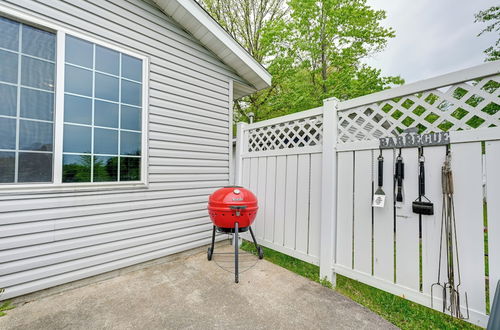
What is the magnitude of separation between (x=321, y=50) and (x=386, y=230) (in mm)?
7301

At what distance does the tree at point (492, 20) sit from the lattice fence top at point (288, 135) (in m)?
8.95

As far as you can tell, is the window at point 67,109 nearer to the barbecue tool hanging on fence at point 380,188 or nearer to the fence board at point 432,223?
the barbecue tool hanging on fence at point 380,188

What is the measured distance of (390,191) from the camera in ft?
6.48

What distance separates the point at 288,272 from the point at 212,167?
1977 mm

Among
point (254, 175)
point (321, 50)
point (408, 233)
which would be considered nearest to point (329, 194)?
point (408, 233)

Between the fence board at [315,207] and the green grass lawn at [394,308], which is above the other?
the fence board at [315,207]

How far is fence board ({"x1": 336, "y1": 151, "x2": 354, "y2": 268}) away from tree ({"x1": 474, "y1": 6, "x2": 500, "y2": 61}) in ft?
30.4

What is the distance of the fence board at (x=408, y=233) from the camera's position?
183cm

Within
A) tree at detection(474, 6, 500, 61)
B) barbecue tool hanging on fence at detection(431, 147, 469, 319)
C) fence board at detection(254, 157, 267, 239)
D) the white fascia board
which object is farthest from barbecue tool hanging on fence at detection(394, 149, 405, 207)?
tree at detection(474, 6, 500, 61)

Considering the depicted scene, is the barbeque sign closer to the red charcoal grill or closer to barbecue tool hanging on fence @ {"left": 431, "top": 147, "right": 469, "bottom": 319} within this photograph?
barbecue tool hanging on fence @ {"left": 431, "top": 147, "right": 469, "bottom": 319}

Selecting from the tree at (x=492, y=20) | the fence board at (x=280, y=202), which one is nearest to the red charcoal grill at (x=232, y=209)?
the fence board at (x=280, y=202)

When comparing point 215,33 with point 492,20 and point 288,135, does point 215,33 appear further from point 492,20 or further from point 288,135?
point 492,20

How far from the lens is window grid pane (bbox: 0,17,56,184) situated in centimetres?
201

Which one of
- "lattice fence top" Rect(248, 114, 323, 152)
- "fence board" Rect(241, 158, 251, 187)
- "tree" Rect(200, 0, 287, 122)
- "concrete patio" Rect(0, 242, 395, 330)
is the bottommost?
"concrete patio" Rect(0, 242, 395, 330)
